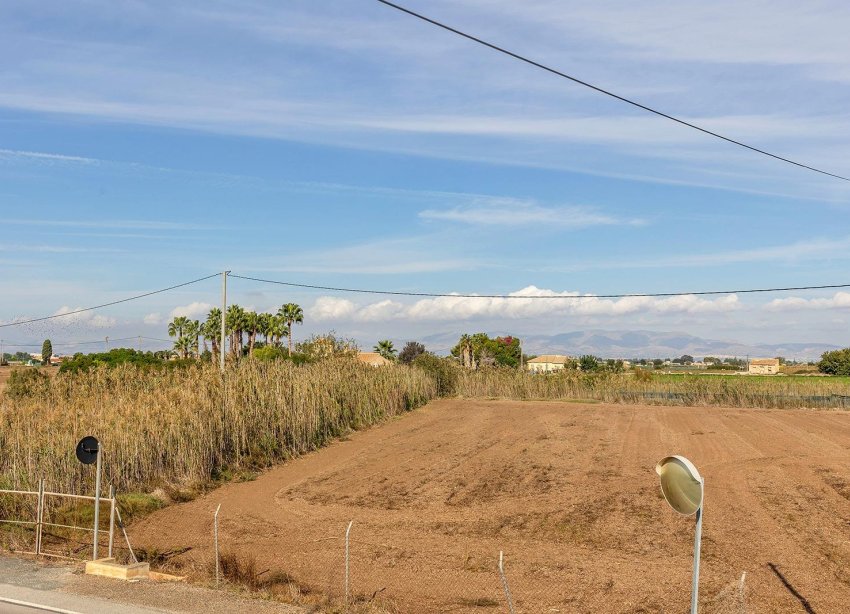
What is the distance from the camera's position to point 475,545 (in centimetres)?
1834

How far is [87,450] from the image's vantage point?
14766mm

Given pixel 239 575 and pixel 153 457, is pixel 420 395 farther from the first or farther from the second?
pixel 239 575

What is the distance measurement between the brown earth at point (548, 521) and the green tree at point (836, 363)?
275ft

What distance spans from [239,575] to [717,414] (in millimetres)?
32762

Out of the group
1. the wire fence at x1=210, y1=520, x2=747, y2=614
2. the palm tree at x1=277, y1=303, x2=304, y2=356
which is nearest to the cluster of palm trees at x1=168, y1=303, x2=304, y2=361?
the palm tree at x1=277, y1=303, x2=304, y2=356

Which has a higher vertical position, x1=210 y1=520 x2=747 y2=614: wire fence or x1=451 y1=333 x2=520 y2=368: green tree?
x1=451 y1=333 x2=520 y2=368: green tree

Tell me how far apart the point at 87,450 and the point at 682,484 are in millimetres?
10988

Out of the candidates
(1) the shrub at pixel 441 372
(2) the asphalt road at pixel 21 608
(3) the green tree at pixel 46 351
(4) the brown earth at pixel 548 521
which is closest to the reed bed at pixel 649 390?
(1) the shrub at pixel 441 372

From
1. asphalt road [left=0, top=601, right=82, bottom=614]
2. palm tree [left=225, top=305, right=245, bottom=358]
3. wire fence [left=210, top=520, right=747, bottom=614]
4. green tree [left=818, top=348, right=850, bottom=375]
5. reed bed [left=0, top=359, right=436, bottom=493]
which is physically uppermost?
palm tree [left=225, top=305, right=245, bottom=358]

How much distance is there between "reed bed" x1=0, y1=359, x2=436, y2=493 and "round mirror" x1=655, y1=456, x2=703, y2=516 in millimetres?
17746

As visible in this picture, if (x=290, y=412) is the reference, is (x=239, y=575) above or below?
below

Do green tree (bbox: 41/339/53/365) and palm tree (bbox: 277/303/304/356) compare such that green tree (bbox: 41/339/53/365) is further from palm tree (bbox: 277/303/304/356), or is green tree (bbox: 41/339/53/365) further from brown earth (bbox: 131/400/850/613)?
brown earth (bbox: 131/400/850/613)

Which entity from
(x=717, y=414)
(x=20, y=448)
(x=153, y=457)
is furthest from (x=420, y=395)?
(x=20, y=448)

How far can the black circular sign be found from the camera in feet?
48.2
